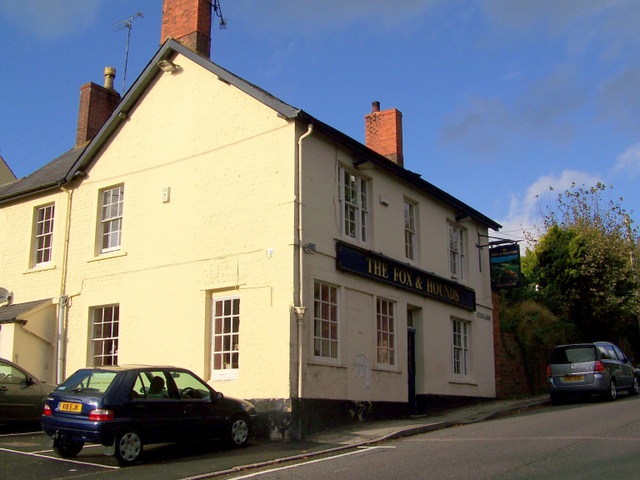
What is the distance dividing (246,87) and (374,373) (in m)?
6.90

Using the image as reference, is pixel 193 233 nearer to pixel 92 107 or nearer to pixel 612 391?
pixel 92 107

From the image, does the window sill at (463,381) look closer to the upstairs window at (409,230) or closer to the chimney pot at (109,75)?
the upstairs window at (409,230)

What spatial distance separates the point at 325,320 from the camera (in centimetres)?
1448

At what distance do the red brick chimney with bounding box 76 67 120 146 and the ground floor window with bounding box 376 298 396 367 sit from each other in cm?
1065

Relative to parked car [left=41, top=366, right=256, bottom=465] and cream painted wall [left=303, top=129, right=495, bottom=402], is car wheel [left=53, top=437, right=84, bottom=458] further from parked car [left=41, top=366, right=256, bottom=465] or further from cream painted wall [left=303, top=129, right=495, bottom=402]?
cream painted wall [left=303, top=129, right=495, bottom=402]

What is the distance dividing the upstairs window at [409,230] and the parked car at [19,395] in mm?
9091

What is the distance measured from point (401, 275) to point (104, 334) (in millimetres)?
7413

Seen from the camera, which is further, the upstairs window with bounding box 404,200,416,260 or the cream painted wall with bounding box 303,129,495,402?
the upstairs window with bounding box 404,200,416,260

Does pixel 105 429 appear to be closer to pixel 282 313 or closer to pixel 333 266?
pixel 282 313

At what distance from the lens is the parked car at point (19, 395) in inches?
529

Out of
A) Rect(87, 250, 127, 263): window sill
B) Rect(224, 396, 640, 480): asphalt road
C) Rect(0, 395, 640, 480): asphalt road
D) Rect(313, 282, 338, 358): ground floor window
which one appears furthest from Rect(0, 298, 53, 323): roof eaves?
Rect(224, 396, 640, 480): asphalt road

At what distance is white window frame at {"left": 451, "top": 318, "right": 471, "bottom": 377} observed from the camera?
1942cm

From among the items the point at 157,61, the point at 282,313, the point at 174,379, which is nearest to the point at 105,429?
the point at 174,379

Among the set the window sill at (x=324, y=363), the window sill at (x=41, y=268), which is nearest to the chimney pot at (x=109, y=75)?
the window sill at (x=41, y=268)
